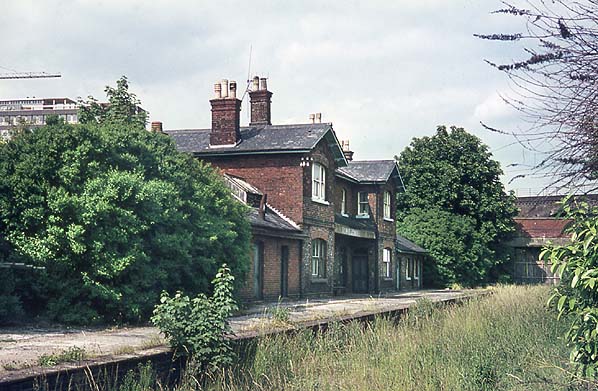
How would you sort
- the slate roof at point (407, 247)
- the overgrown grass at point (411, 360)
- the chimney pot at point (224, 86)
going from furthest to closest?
the slate roof at point (407, 247)
the chimney pot at point (224, 86)
the overgrown grass at point (411, 360)

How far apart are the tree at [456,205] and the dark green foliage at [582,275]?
1549 inches

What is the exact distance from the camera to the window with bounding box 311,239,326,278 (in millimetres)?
30219

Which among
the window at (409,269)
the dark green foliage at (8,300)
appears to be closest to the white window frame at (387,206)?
the window at (409,269)

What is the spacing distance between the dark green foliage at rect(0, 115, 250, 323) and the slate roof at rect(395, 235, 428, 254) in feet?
80.8

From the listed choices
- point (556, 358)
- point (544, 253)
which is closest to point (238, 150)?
point (556, 358)

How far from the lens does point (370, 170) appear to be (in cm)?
3841

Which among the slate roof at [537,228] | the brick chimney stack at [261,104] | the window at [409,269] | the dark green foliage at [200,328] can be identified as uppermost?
the brick chimney stack at [261,104]

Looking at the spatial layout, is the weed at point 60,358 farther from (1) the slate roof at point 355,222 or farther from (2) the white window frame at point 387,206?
(2) the white window frame at point 387,206

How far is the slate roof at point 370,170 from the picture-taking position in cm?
3719

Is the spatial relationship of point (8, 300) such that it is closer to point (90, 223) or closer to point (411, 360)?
point (90, 223)

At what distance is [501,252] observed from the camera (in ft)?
165

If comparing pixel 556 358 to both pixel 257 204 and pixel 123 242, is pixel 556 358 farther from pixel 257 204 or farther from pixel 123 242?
pixel 257 204

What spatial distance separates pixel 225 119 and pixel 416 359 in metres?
20.3

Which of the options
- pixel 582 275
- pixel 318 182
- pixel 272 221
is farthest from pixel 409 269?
pixel 582 275
